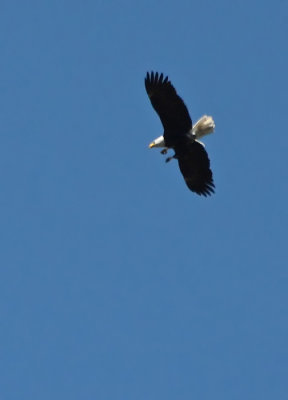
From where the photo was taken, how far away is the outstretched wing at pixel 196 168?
95.9 ft

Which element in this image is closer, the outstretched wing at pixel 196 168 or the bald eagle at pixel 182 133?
the bald eagle at pixel 182 133

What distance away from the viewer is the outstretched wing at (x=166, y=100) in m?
28.1

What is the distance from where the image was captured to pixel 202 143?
29.2 metres

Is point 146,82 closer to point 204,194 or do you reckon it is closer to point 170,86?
point 170,86

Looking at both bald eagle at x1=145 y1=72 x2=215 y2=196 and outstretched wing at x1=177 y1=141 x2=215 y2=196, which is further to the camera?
outstretched wing at x1=177 y1=141 x2=215 y2=196

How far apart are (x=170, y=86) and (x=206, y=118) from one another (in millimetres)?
1105

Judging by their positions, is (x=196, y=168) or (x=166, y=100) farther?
(x=196, y=168)

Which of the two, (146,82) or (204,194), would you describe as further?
(204,194)

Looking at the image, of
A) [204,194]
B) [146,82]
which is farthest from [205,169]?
[146,82]

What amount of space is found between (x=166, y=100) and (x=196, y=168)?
2.16 m

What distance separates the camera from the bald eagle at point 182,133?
92.2 ft

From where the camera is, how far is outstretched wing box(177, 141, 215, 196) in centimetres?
2923

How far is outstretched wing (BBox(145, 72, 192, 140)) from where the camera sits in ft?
92.1

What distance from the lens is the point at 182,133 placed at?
94.3 feet
